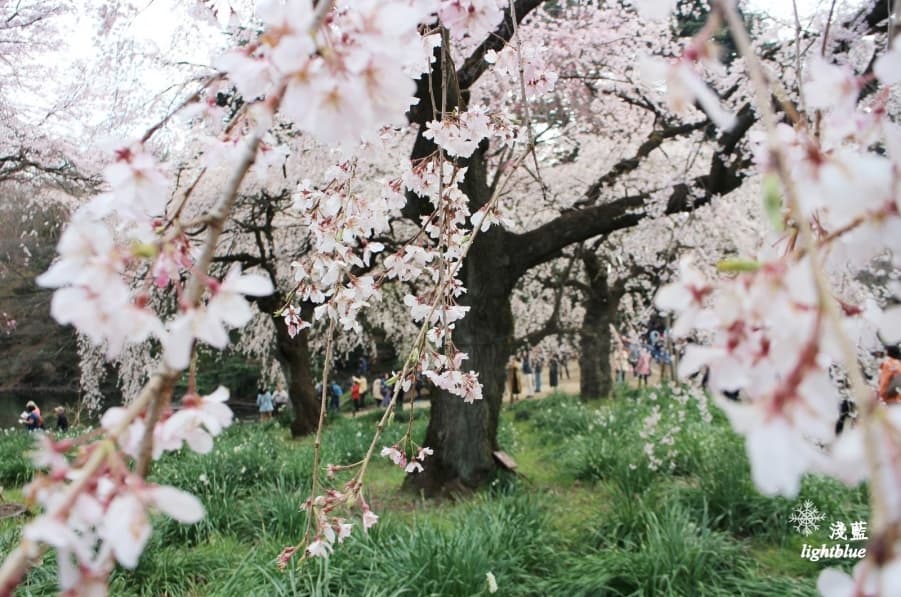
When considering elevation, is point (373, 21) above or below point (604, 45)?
below

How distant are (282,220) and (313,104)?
34.2 ft

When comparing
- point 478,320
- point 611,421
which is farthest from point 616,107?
point 478,320

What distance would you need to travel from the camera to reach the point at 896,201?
50 cm

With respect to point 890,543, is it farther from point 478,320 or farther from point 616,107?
point 616,107

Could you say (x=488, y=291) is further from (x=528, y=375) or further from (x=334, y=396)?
(x=528, y=375)

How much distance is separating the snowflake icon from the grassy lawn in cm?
4

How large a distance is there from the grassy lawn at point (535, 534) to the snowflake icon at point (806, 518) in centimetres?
4

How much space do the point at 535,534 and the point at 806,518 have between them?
5.42 feet

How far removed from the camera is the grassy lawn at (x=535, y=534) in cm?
307

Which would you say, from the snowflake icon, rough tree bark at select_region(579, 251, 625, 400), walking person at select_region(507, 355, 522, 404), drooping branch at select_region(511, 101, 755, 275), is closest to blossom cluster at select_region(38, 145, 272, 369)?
the snowflake icon

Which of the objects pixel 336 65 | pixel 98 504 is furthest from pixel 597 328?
pixel 98 504

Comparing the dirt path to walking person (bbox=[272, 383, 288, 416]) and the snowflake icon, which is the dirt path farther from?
the snowflake icon

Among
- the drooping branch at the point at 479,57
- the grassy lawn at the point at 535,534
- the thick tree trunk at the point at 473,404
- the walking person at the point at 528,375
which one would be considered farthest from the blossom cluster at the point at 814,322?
the walking person at the point at 528,375

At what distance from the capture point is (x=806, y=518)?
3.84 metres
